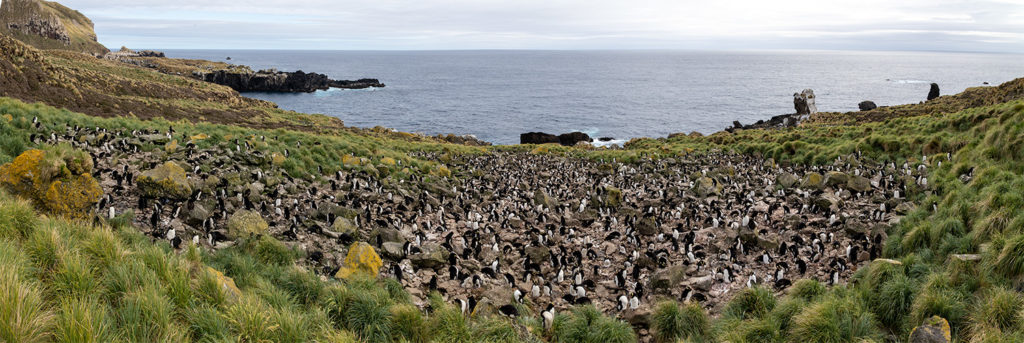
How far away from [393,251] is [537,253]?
136 inches

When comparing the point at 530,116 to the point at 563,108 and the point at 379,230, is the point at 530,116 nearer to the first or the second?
the point at 563,108

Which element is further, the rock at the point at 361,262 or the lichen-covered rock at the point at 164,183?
the lichen-covered rock at the point at 164,183

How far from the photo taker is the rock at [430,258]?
1031cm

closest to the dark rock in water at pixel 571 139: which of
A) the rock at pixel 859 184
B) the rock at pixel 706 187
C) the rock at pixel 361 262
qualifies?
the rock at pixel 706 187

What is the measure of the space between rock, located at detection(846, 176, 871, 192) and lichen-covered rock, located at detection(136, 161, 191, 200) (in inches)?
778

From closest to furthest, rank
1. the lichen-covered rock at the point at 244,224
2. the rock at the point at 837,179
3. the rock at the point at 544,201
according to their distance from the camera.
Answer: the lichen-covered rock at the point at 244,224
the rock at the point at 837,179
the rock at the point at 544,201

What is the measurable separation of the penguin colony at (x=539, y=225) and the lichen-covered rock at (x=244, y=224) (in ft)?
0.89

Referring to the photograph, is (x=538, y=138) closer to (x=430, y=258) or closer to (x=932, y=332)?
(x=430, y=258)

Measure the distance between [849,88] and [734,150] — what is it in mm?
152110

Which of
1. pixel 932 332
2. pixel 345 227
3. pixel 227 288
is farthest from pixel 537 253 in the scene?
pixel 932 332

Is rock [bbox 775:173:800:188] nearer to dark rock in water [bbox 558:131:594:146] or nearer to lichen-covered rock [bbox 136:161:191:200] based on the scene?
lichen-covered rock [bbox 136:161:191:200]

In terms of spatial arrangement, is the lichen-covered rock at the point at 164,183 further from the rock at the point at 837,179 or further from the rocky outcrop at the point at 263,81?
the rocky outcrop at the point at 263,81

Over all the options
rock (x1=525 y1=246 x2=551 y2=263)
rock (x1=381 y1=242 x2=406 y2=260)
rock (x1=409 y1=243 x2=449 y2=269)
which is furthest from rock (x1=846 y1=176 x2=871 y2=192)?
rock (x1=381 y1=242 x2=406 y2=260)

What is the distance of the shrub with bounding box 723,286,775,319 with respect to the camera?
7801mm
